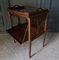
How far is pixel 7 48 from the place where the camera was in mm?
1793

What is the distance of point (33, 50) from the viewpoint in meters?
1.74

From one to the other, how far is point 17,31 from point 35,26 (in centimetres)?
32

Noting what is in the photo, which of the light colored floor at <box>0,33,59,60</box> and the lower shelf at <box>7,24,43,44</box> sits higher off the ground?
the lower shelf at <box>7,24,43,44</box>

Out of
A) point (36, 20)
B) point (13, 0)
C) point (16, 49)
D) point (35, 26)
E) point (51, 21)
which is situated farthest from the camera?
point (51, 21)

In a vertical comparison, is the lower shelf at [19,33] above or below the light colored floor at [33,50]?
above

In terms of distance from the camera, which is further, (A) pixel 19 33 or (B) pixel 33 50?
(B) pixel 33 50

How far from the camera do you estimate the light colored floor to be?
1.59m

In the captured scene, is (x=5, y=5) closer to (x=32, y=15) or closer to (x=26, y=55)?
(x=32, y=15)

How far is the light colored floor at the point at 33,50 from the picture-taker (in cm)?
159

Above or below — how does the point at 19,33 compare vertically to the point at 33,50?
above

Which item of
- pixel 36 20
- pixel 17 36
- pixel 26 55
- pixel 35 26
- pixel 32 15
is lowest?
pixel 26 55

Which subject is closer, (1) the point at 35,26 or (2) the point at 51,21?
(1) the point at 35,26

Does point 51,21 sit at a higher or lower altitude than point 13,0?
lower

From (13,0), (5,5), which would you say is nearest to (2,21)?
(5,5)
